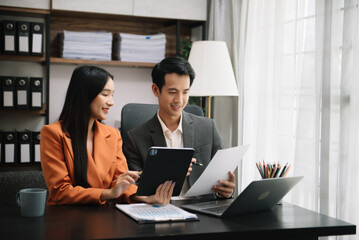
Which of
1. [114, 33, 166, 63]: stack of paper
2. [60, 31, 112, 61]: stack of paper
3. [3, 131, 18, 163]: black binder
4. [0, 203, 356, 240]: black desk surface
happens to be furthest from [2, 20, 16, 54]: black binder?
[0, 203, 356, 240]: black desk surface

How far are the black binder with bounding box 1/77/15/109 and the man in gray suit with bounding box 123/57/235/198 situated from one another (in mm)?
1528

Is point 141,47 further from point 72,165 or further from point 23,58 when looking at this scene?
point 72,165

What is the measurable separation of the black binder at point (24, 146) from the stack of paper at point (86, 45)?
0.66 meters

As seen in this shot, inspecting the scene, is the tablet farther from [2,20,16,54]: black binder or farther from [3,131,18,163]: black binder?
[2,20,16,54]: black binder

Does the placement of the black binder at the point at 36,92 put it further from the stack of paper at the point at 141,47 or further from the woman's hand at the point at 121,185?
the woman's hand at the point at 121,185

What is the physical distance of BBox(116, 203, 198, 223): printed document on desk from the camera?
1401 mm

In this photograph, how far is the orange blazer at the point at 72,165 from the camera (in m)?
1.66

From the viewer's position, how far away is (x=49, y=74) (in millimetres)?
3508

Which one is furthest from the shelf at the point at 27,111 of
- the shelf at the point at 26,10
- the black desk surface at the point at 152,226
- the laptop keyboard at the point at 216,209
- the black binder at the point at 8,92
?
the laptop keyboard at the point at 216,209

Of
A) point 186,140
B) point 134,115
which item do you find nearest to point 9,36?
point 134,115

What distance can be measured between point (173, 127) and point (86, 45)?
5.27 ft

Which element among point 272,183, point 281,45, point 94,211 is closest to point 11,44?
point 281,45

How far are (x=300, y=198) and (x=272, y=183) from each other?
122 centimetres

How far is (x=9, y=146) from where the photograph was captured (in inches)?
129
